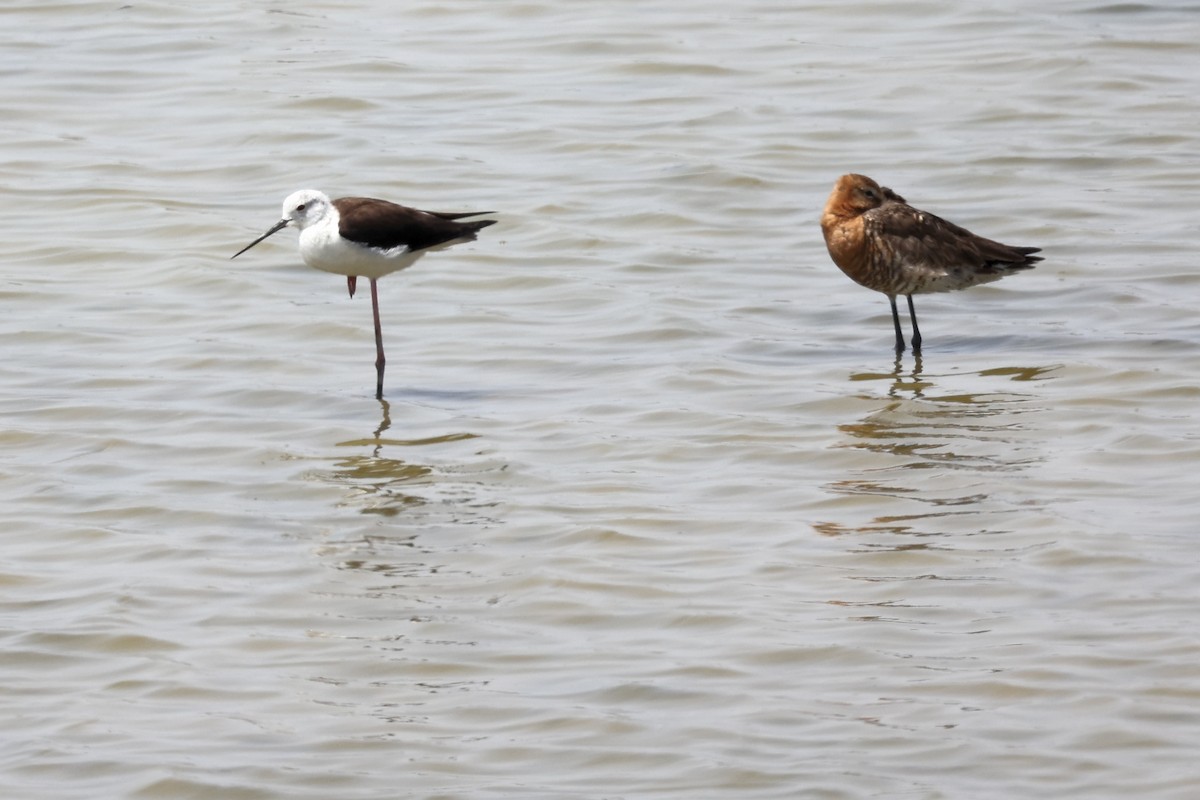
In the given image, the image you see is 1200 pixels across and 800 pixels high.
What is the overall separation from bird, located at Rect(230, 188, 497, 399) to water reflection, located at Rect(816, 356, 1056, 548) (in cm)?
238

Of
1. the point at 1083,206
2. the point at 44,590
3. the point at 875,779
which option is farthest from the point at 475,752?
the point at 1083,206

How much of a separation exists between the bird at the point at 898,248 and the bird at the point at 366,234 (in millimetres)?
2033

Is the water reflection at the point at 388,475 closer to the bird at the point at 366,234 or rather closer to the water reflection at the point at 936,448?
the bird at the point at 366,234

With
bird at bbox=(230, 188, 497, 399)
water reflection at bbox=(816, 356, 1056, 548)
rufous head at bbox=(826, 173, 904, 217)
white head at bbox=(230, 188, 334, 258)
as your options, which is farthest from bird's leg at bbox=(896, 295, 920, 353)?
white head at bbox=(230, 188, 334, 258)

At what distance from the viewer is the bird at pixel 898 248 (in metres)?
10.9

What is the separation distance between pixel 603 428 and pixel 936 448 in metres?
1.58

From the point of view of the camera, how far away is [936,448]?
9.21 metres

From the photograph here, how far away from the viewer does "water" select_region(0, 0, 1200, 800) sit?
245 inches

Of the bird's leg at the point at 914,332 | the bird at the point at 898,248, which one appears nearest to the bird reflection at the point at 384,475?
the bird at the point at 898,248

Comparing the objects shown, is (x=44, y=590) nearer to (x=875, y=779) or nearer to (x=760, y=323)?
(x=875, y=779)

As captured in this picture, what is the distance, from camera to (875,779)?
5777 mm

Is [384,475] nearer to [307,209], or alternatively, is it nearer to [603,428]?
[603,428]

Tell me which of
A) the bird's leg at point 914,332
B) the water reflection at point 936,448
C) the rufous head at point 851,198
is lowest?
the water reflection at point 936,448

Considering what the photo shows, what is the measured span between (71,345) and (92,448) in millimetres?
1809
